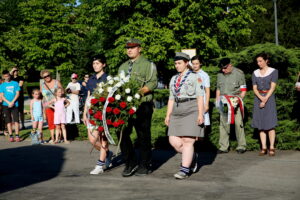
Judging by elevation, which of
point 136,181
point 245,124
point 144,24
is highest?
point 144,24

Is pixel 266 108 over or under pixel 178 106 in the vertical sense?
under

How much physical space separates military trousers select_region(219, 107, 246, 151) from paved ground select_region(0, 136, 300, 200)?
10.1 inches

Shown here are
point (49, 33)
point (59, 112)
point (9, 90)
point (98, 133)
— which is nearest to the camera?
point (98, 133)

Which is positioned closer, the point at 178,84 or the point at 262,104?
the point at 178,84

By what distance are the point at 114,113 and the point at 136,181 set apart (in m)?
1.10

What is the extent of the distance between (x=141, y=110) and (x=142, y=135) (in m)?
0.42

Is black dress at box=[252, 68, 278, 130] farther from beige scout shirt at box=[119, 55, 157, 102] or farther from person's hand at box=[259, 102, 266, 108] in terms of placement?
beige scout shirt at box=[119, 55, 157, 102]

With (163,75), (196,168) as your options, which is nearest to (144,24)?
(163,75)

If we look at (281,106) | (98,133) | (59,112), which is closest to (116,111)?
(98,133)

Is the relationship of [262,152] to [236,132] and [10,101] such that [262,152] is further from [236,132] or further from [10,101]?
[10,101]

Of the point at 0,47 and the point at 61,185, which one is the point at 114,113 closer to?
the point at 61,185

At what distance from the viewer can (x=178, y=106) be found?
738 centimetres

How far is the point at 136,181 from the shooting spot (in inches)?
276

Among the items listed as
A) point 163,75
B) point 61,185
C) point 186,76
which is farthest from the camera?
point 163,75
